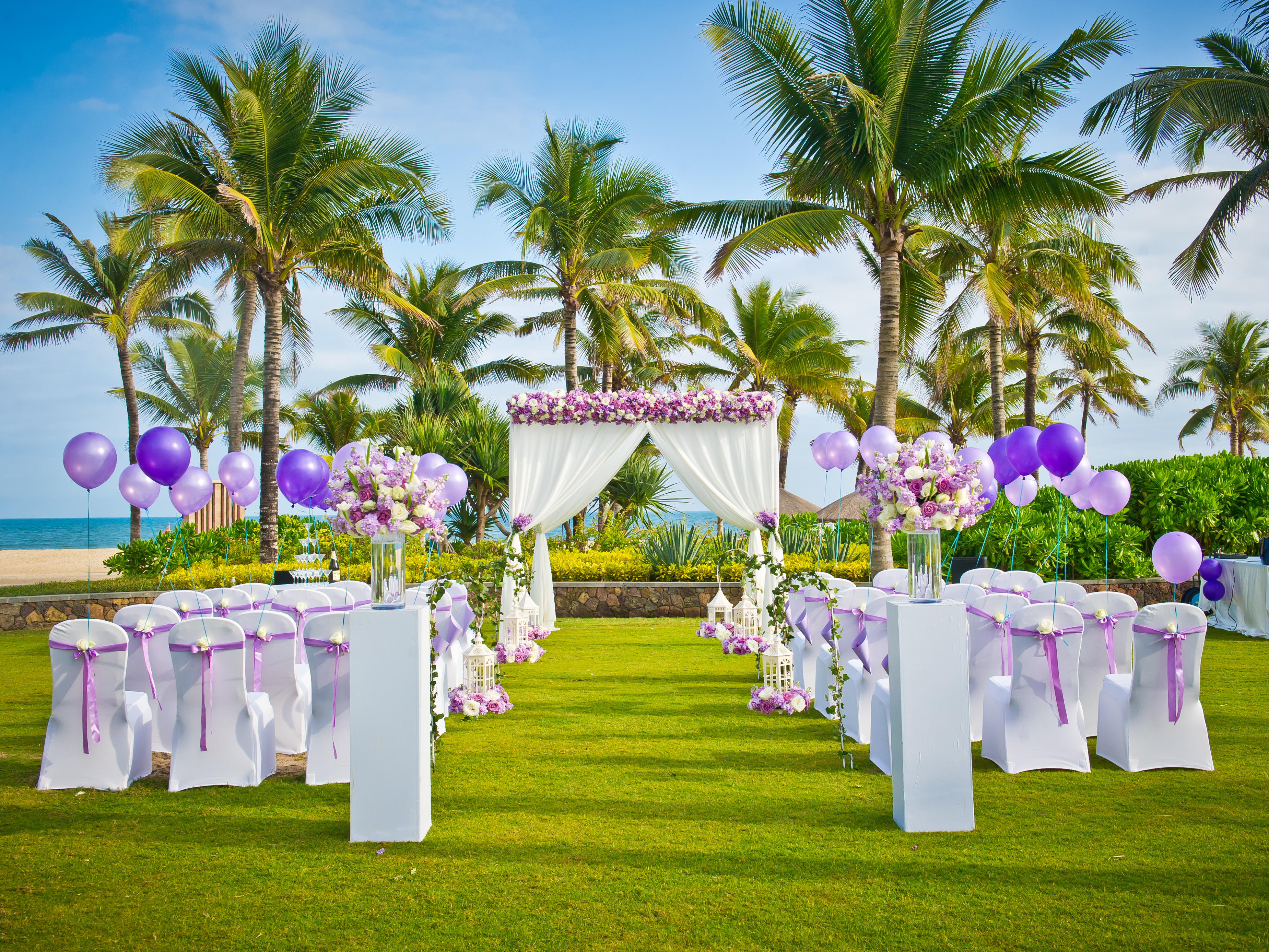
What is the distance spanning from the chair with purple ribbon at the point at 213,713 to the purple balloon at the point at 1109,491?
674 centimetres

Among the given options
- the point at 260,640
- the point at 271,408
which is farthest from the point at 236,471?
the point at 271,408

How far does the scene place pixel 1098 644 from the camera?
17.5 feet

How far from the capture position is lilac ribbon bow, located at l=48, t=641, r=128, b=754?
4562mm

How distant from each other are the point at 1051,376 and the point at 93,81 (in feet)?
92.8

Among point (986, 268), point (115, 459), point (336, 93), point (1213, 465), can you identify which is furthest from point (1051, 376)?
point (115, 459)

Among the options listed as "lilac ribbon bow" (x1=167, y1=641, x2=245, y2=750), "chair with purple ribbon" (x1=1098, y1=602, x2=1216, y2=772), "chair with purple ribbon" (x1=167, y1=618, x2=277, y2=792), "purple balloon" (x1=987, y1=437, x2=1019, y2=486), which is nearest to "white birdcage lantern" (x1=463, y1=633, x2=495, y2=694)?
"chair with purple ribbon" (x1=167, y1=618, x2=277, y2=792)

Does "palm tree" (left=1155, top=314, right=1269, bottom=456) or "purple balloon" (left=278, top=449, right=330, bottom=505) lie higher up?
"palm tree" (left=1155, top=314, right=1269, bottom=456)

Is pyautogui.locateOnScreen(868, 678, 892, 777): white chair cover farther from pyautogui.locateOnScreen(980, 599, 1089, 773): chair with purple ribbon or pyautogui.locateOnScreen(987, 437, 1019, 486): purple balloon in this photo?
pyautogui.locateOnScreen(987, 437, 1019, 486): purple balloon

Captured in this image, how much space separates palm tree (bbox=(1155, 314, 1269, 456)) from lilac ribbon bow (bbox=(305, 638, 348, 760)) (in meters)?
33.2

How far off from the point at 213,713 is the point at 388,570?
1.57 m

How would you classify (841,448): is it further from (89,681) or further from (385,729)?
(89,681)

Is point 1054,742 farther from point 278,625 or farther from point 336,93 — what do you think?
point 336,93

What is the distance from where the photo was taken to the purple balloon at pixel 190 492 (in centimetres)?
741

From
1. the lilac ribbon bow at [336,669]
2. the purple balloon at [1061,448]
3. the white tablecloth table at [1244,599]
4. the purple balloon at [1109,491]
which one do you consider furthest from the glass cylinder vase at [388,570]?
the white tablecloth table at [1244,599]
